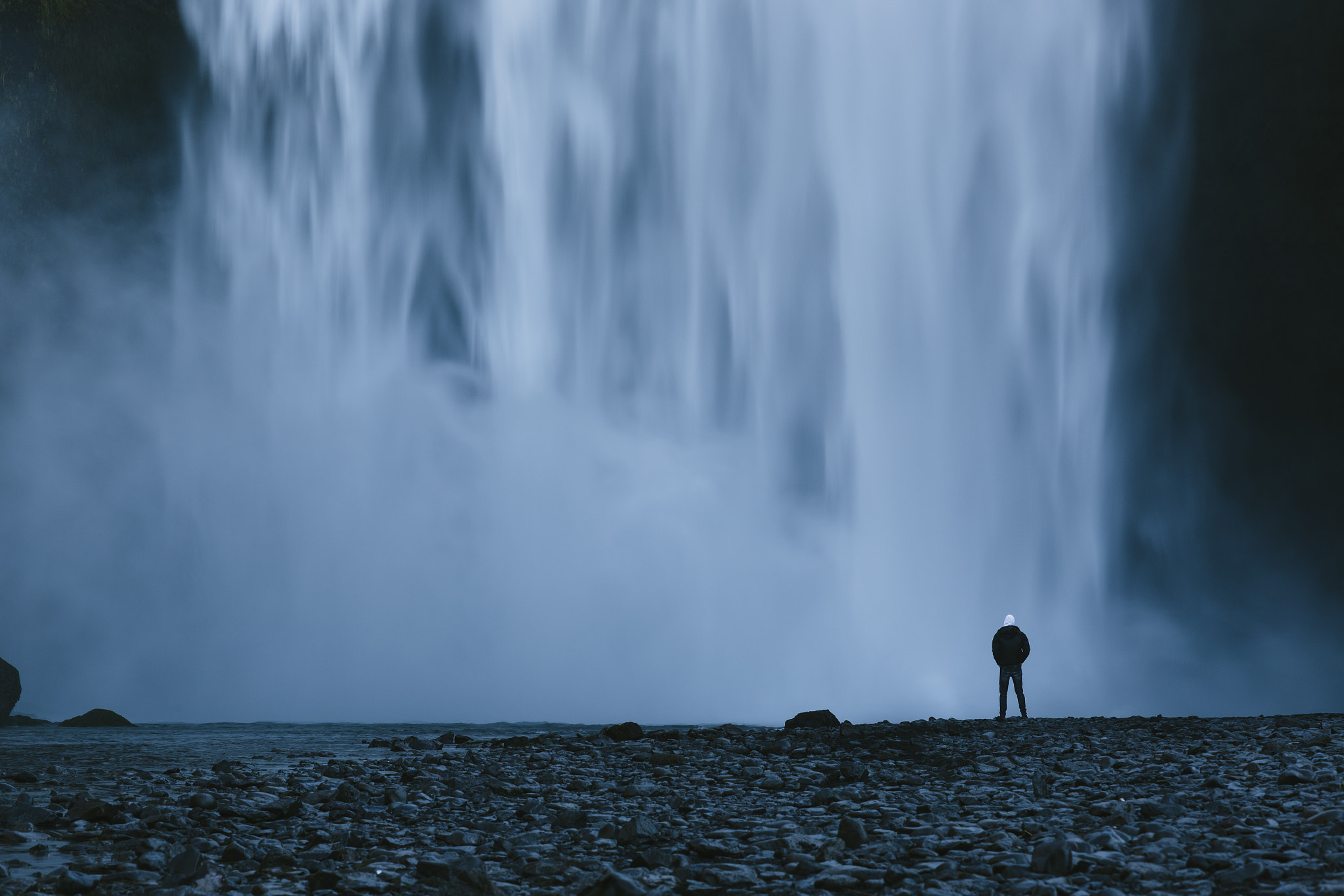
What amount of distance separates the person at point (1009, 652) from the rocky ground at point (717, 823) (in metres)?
6.03

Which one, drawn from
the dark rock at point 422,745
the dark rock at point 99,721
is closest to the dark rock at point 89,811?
the dark rock at point 422,745

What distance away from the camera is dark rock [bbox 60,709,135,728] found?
27625 mm

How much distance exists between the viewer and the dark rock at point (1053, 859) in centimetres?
443

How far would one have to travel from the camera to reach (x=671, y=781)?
9000 mm

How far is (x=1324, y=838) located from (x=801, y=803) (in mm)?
3767

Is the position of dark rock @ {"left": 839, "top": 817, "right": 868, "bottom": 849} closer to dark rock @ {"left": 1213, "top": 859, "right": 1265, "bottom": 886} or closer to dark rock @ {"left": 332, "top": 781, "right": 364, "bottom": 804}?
dark rock @ {"left": 1213, "top": 859, "right": 1265, "bottom": 886}

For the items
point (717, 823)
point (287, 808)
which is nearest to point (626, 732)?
point (287, 808)

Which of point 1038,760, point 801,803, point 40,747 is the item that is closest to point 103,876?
point 801,803

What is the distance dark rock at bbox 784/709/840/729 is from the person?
11.1ft

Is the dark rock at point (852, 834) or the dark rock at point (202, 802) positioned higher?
the dark rock at point (852, 834)

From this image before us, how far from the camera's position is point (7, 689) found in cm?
2816

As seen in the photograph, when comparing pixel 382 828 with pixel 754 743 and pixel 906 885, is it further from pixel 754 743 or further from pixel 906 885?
pixel 754 743

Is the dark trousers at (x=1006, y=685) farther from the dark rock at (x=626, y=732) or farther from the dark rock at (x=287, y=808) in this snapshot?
the dark rock at (x=287, y=808)

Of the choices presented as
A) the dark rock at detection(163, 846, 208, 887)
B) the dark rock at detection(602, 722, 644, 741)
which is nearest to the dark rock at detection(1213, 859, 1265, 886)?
the dark rock at detection(163, 846, 208, 887)
